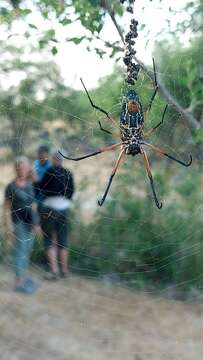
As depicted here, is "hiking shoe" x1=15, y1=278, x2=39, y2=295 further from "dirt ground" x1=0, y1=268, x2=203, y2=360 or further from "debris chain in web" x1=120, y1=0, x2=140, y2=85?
"debris chain in web" x1=120, y1=0, x2=140, y2=85

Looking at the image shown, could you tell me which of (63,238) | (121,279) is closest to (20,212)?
(63,238)

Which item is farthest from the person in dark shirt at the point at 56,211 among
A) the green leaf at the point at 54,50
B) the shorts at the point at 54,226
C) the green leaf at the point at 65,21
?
the green leaf at the point at 65,21

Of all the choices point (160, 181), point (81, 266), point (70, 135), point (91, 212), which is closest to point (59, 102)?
point (70, 135)

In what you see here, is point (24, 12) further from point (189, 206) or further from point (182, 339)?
point (182, 339)

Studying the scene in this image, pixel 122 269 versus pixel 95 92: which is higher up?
pixel 95 92

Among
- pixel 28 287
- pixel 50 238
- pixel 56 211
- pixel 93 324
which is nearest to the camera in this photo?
pixel 56 211

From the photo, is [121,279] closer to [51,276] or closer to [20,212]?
[51,276]
